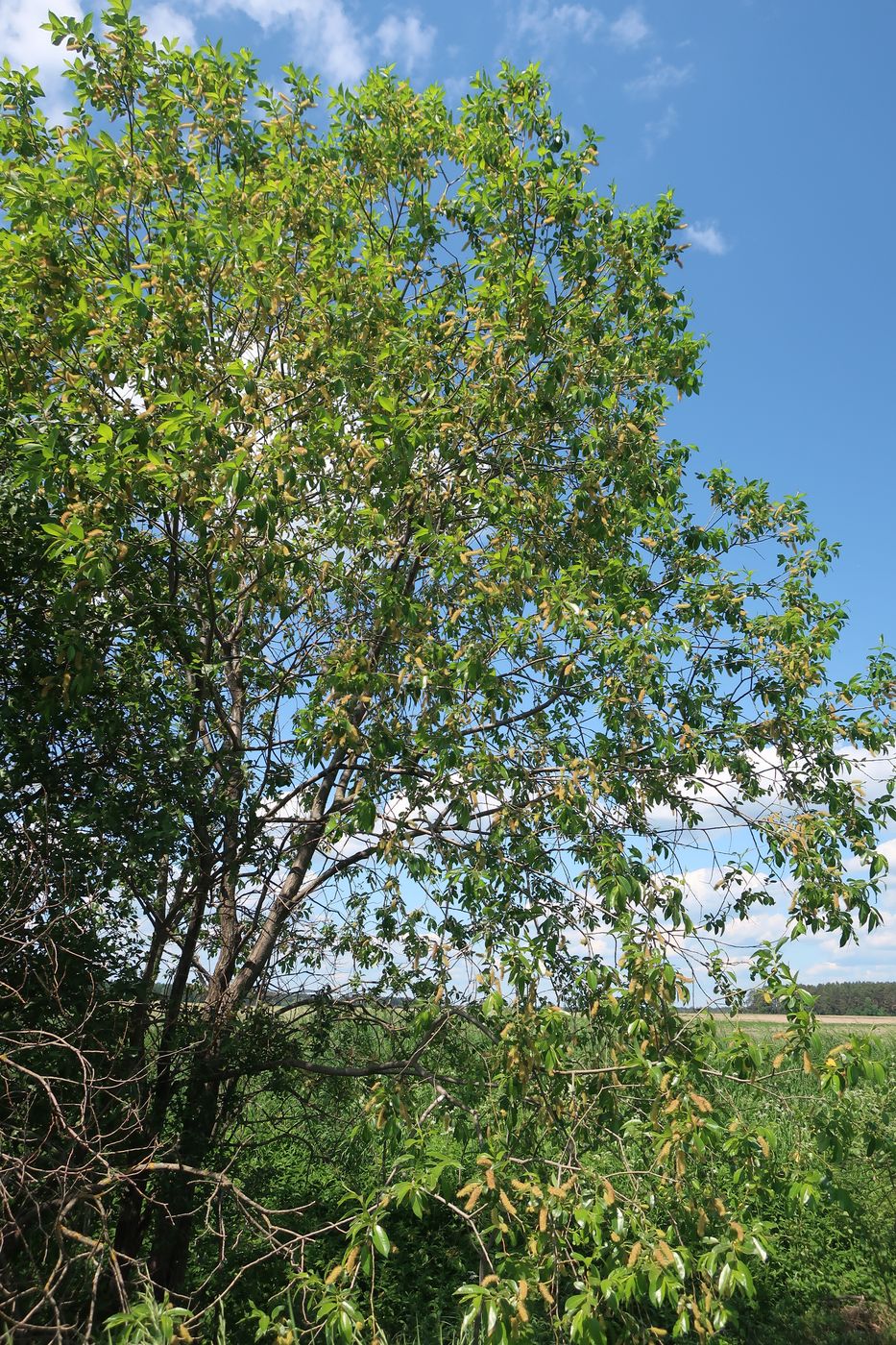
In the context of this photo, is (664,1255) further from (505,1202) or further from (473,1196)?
(473,1196)

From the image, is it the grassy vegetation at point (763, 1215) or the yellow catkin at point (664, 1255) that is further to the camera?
the grassy vegetation at point (763, 1215)

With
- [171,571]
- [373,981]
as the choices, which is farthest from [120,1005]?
[171,571]

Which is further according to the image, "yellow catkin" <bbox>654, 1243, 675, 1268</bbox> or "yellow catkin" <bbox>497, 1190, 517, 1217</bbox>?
"yellow catkin" <bbox>497, 1190, 517, 1217</bbox>

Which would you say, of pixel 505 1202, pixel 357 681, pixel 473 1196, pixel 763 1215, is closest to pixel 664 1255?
pixel 505 1202

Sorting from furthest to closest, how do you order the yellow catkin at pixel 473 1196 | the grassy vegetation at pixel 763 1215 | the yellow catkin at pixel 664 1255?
the grassy vegetation at pixel 763 1215 → the yellow catkin at pixel 473 1196 → the yellow catkin at pixel 664 1255

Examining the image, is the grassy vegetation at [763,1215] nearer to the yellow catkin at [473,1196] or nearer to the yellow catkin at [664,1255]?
the yellow catkin at [473,1196]

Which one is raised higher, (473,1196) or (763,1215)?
(473,1196)

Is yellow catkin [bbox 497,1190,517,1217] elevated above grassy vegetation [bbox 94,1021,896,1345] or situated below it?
above

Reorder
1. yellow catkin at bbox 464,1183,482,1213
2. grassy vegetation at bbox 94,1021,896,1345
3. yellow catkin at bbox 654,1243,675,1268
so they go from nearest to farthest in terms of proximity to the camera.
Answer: yellow catkin at bbox 654,1243,675,1268 → yellow catkin at bbox 464,1183,482,1213 → grassy vegetation at bbox 94,1021,896,1345

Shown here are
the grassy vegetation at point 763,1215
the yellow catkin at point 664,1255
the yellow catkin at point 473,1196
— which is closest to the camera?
the yellow catkin at point 664,1255

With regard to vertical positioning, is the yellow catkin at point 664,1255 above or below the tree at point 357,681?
below

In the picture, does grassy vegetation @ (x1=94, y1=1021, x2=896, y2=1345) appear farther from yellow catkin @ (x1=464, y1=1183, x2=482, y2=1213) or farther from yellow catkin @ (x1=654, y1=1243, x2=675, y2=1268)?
yellow catkin @ (x1=654, y1=1243, x2=675, y2=1268)

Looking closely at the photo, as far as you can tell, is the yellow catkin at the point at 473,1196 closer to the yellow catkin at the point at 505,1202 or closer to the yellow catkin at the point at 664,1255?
the yellow catkin at the point at 505,1202

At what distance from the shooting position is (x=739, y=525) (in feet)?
24.0
